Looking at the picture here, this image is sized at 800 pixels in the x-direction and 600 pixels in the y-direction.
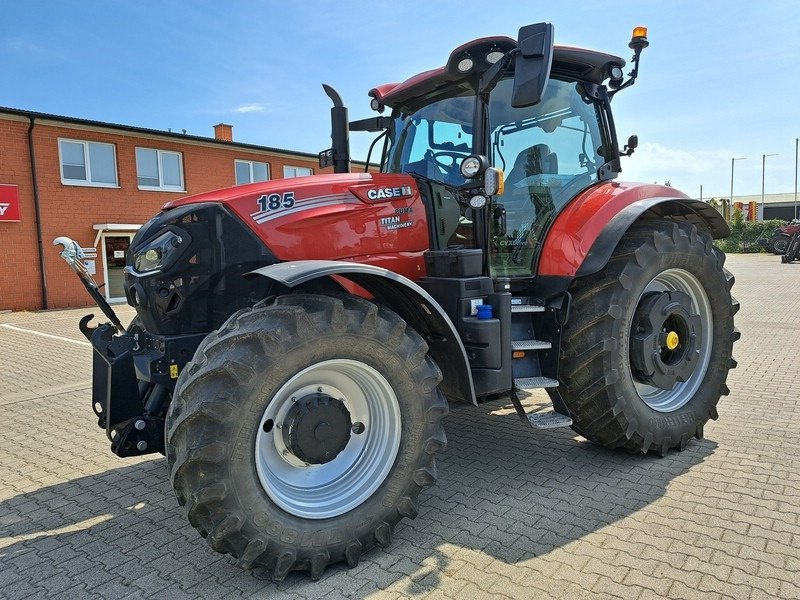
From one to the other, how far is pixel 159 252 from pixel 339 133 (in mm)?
1745

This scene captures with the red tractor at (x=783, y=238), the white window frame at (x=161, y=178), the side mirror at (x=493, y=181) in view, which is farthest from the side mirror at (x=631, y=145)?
the red tractor at (x=783, y=238)

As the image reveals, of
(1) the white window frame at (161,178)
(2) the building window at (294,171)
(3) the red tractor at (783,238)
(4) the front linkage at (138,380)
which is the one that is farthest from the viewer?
(3) the red tractor at (783,238)

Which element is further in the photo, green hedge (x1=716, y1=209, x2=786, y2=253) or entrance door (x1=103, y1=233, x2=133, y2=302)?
green hedge (x1=716, y1=209, x2=786, y2=253)

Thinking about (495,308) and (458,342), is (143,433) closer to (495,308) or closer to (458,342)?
(458,342)

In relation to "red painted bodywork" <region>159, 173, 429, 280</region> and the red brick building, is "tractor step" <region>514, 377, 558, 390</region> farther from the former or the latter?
the red brick building

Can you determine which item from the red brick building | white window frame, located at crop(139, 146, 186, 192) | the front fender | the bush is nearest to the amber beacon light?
the front fender

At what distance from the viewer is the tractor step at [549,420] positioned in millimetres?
3624

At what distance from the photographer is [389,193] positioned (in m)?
3.66

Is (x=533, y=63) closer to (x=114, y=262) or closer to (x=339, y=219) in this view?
(x=339, y=219)

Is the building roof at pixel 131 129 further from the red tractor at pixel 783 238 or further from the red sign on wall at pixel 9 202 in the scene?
the red tractor at pixel 783 238

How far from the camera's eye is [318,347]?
2732mm

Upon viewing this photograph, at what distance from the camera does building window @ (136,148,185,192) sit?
16875 mm

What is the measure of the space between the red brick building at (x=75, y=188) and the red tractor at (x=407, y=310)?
1306cm

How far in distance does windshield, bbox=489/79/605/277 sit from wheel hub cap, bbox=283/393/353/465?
5.07 feet
